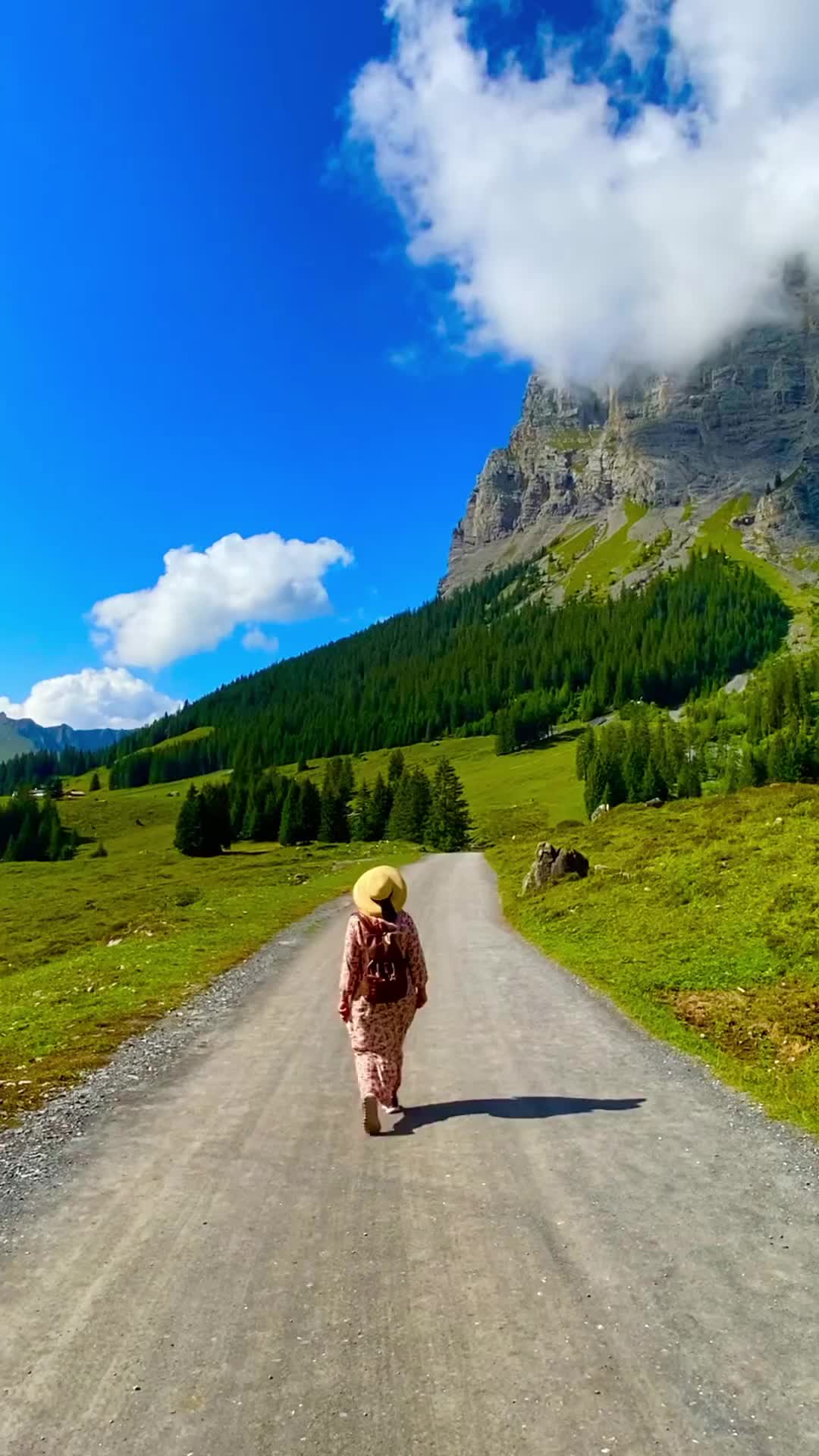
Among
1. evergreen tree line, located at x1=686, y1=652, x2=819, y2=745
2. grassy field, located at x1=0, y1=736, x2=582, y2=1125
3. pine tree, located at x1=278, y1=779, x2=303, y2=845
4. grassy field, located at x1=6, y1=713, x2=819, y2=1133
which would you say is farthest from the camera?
evergreen tree line, located at x1=686, y1=652, x2=819, y2=745

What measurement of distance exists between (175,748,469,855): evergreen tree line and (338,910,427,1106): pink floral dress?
301 ft

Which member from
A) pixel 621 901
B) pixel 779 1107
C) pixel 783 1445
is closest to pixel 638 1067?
pixel 779 1107

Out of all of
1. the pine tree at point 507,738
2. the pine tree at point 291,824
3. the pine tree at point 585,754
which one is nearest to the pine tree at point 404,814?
the pine tree at point 291,824

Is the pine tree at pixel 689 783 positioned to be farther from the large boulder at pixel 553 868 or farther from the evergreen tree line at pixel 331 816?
the large boulder at pixel 553 868

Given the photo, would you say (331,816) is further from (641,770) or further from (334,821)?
(641,770)

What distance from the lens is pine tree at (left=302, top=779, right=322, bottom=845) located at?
390 ft

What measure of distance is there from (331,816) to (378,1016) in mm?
107916

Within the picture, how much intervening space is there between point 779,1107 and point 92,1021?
1368cm

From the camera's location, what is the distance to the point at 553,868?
3753 cm

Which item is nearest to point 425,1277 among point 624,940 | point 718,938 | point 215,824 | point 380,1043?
point 380,1043

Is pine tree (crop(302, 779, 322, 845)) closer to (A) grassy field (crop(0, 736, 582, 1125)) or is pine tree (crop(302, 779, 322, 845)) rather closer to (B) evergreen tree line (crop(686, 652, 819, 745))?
(A) grassy field (crop(0, 736, 582, 1125))

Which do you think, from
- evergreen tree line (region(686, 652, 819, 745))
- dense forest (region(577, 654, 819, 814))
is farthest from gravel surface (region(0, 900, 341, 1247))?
evergreen tree line (region(686, 652, 819, 745))

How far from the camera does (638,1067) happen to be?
12.6 metres

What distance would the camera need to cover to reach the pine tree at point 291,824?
117m
